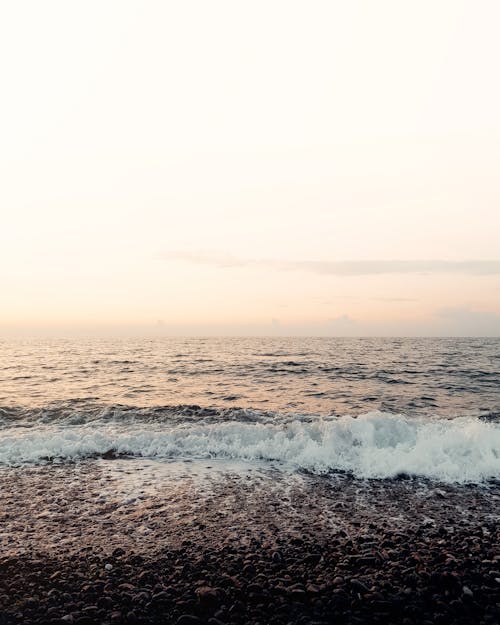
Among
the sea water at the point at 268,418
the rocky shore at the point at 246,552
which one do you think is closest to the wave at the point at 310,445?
the sea water at the point at 268,418

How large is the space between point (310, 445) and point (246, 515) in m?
6.11

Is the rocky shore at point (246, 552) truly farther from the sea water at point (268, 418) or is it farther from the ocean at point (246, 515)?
the sea water at point (268, 418)

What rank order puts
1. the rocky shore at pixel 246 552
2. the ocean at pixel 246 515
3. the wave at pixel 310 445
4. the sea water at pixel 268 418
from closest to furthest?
the rocky shore at pixel 246 552, the ocean at pixel 246 515, the wave at pixel 310 445, the sea water at pixel 268 418

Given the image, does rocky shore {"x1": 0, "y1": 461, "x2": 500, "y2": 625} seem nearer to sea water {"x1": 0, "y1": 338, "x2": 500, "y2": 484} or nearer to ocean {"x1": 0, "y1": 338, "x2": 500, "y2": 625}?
ocean {"x1": 0, "y1": 338, "x2": 500, "y2": 625}

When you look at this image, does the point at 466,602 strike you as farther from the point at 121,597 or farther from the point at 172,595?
the point at 121,597

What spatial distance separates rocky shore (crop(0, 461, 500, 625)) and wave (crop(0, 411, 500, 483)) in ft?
5.01

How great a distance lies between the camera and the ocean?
6586 millimetres

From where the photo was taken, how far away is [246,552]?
8164 millimetres

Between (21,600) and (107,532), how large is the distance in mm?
2587

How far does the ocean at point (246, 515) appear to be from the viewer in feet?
21.6

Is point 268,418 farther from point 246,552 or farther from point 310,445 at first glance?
point 246,552

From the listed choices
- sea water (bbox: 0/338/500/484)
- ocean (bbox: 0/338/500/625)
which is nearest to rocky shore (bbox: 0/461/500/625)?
ocean (bbox: 0/338/500/625)

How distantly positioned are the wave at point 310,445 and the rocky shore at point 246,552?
1528 mm

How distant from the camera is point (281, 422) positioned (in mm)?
19969
